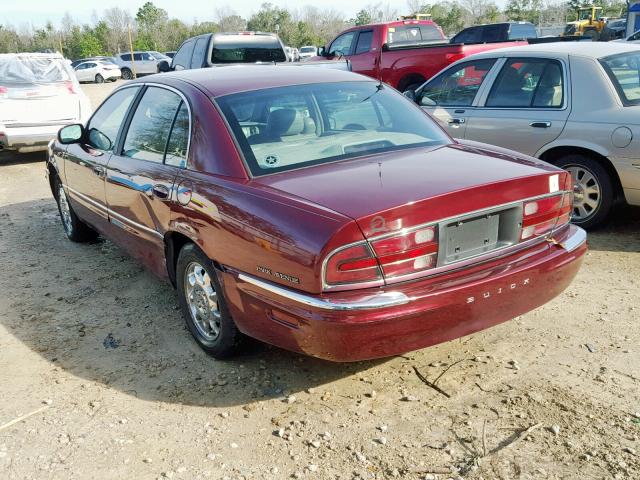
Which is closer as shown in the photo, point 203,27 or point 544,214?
point 544,214

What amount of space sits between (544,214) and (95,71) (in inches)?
1463

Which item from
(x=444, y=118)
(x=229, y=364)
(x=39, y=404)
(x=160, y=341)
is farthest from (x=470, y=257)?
(x=444, y=118)

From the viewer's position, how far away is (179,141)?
3793 mm

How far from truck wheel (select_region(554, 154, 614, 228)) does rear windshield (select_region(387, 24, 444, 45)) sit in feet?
27.8

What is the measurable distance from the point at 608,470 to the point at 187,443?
179cm

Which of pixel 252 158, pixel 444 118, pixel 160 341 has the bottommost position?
pixel 160 341

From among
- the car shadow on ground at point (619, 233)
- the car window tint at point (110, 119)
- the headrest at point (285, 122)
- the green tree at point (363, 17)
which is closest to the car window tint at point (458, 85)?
the car shadow on ground at point (619, 233)

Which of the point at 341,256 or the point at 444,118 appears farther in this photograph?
the point at 444,118

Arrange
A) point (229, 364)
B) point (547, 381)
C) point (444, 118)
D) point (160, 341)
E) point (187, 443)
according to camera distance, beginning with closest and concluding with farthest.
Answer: point (187, 443), point (547, 381), point (229, 364), point (160, 341), point (444, 118)

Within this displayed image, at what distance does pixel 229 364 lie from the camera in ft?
12.0

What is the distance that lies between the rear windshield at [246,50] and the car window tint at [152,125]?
26.0 ft

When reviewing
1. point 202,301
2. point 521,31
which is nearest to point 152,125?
point 202,301

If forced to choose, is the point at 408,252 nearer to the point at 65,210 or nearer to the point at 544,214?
the point at 544,214

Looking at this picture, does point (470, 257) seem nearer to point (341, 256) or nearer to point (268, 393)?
point (341, 256)
